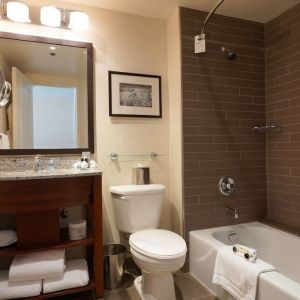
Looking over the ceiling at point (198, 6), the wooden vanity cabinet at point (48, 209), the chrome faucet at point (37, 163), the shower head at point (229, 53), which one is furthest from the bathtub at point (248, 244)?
the ceiling at point (198, 6)

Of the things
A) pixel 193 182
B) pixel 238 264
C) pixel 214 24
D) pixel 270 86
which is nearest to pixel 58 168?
pixel 193 182

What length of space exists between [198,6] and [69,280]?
7.51 feet

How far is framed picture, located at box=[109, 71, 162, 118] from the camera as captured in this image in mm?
2125

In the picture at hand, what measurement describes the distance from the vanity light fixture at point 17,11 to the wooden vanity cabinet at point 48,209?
3.86ft

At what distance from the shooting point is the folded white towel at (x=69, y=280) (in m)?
1.58

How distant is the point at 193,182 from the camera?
84.6 inches

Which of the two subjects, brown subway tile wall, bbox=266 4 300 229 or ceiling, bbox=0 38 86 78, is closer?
ceiling, bbox=0 38 86 78

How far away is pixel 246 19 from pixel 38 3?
1.80 m

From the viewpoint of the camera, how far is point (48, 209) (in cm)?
158

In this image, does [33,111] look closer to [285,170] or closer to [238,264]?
[238,264]

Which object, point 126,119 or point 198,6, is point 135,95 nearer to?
point 126,119

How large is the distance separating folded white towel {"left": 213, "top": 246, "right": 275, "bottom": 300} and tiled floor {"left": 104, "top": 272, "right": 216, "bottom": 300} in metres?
0.30

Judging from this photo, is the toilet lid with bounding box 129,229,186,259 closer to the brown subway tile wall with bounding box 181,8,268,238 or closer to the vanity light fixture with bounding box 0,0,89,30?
the brown subway tile wall with bounding box 181,8,268,238

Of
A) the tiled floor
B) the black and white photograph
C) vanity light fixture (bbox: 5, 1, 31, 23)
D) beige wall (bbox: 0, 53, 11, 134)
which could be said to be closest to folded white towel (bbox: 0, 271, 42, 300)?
the tiled floor
